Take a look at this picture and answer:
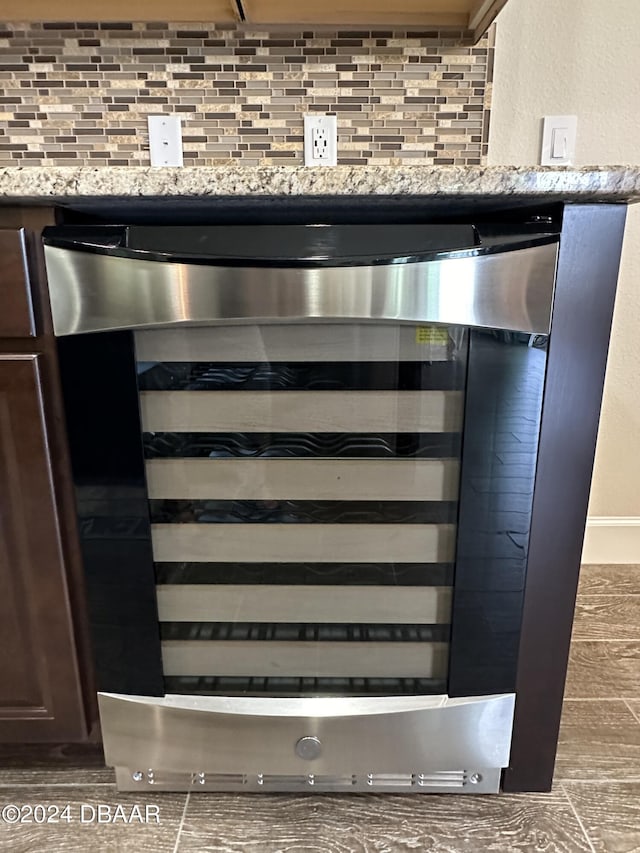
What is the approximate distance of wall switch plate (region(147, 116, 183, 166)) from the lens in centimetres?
124

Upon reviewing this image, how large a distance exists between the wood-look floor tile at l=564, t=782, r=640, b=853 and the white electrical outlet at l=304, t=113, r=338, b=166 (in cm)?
133

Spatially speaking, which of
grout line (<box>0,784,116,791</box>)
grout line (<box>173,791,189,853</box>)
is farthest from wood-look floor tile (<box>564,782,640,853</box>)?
grout line (<box>0,784,116,791</box>)

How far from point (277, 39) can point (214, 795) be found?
147 cm

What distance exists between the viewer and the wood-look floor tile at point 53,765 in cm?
89

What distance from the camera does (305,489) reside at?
2.50ft

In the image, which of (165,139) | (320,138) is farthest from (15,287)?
(320,138)

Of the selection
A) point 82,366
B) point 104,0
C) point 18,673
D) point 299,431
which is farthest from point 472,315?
point 104,0

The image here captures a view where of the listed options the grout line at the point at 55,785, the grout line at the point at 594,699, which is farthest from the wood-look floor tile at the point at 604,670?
the grout line at the point at 55,785

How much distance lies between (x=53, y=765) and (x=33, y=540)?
1.49ft

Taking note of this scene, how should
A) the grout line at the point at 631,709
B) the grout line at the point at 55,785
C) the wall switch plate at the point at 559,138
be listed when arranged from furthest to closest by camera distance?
1. the wall switch plate at the point at 559,138
2. the grout line at the point at 631,709
3. the grout line at the point at 55,785

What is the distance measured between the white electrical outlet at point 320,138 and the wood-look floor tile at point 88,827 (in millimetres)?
1300

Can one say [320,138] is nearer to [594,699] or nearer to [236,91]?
[236,91]

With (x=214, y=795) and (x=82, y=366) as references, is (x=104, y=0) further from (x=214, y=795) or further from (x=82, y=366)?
(x=214, y=795)

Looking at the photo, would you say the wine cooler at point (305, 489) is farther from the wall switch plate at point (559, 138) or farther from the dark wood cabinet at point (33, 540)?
the wall switch plate at point (559, 138)
